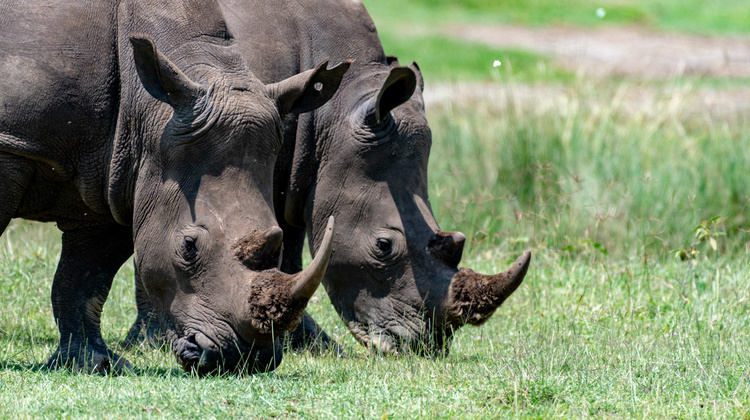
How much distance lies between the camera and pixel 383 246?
652 cm

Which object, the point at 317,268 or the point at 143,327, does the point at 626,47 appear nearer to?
the point at 143,327

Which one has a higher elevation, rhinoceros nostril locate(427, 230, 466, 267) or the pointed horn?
the pointed horn

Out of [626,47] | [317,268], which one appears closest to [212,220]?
[317,268]

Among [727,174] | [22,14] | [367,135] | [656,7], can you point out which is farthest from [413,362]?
[656,7]

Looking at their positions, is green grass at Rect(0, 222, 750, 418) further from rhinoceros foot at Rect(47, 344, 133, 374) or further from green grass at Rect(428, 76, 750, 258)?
green grass at Rect(428, 76, 750, 258)

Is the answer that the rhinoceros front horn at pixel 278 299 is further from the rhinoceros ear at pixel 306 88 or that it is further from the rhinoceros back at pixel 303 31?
the rhinoceros back at pixel 303 31

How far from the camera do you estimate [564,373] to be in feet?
18.4

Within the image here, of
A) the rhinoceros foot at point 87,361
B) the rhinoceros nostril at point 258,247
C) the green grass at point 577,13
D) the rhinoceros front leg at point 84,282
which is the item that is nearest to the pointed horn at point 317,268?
the rhinoceros nostril at point 258,247

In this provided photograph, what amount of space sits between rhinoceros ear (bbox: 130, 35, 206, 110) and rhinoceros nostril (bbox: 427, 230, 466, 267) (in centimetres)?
173

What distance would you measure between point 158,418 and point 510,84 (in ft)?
24.8

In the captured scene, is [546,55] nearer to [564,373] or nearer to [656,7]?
[656,7]

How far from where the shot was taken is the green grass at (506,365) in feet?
15.9

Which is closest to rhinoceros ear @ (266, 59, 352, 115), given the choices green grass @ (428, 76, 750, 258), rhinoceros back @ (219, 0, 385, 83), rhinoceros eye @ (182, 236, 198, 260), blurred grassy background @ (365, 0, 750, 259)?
rhinoceros back @ (219, 0, 385, 83)

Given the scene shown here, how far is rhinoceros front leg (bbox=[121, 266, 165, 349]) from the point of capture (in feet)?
23.0
